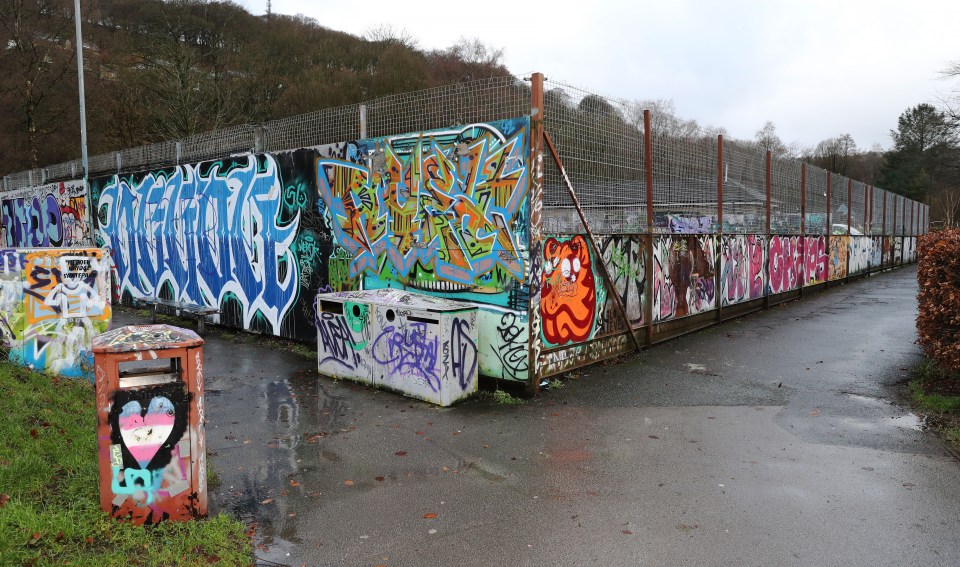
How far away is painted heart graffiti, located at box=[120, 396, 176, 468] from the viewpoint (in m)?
3.62

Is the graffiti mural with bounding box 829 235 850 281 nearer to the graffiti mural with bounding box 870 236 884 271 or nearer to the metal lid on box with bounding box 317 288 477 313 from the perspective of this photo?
the graffiti mural with bounding box 870 236 884 271

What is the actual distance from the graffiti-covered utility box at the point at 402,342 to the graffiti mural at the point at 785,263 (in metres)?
10.2

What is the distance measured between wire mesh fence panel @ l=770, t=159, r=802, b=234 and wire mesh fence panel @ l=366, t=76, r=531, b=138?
9.91 metres

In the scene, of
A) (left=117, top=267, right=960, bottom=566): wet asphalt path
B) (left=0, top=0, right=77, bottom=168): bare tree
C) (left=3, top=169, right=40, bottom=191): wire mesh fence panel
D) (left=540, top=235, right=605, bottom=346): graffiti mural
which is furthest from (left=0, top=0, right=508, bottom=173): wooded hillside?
(left=117, top=267, right=960, bottom=566): wet asphalt path

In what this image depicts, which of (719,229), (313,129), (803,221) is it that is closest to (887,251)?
(803,221)

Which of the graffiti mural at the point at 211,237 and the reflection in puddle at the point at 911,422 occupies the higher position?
the graffiti mural at the point at 211,237

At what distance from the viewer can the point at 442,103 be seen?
7.30 meters

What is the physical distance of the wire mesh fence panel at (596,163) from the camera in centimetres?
723

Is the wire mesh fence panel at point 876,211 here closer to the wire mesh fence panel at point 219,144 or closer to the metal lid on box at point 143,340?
the wire mesh fence panel at point 219,144

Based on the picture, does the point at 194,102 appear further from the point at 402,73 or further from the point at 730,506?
the point at 730,506

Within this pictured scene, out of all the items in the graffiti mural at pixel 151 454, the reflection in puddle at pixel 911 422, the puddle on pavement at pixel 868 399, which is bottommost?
the reflection in puddle at pixel 911 422

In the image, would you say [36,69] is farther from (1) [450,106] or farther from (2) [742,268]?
(2) [742,268]

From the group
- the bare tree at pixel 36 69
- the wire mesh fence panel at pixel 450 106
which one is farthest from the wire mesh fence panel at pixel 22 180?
the wire mesh fence panel at pixel 450 106

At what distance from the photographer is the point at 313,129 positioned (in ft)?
30.2
